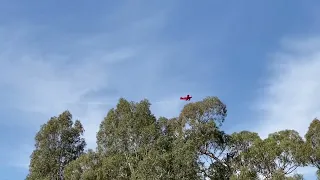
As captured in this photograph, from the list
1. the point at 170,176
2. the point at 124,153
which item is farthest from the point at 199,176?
the point at 124,153

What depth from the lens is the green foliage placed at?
34.9 m

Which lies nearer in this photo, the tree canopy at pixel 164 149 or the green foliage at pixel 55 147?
the tree canopy at pixel 164 149

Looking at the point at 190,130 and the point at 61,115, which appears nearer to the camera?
the point at 190,130

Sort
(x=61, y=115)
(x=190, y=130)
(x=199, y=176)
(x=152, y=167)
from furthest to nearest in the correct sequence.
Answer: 1. (x=61, y=115)
2. (x=190, y=130)
3. (x=199, y=176)
4. (x=152, y=167)

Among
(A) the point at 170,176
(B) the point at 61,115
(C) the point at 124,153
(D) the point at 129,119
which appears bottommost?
(A) the point at 170,176

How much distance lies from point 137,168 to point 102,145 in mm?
4014

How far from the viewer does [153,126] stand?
1195 inches

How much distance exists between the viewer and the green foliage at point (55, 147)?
3488cm

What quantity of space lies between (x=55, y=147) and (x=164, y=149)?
33.0 ft

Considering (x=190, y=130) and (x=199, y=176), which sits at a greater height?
(x=190, y=130)

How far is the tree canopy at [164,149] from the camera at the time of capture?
29.4 metres

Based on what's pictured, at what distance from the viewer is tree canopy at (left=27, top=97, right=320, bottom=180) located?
29391 mm

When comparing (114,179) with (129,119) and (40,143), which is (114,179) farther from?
(40,143)

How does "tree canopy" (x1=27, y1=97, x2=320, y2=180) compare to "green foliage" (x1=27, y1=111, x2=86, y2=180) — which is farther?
"green foliage" (x1=27, y1=111, x2=86, y2=180)
